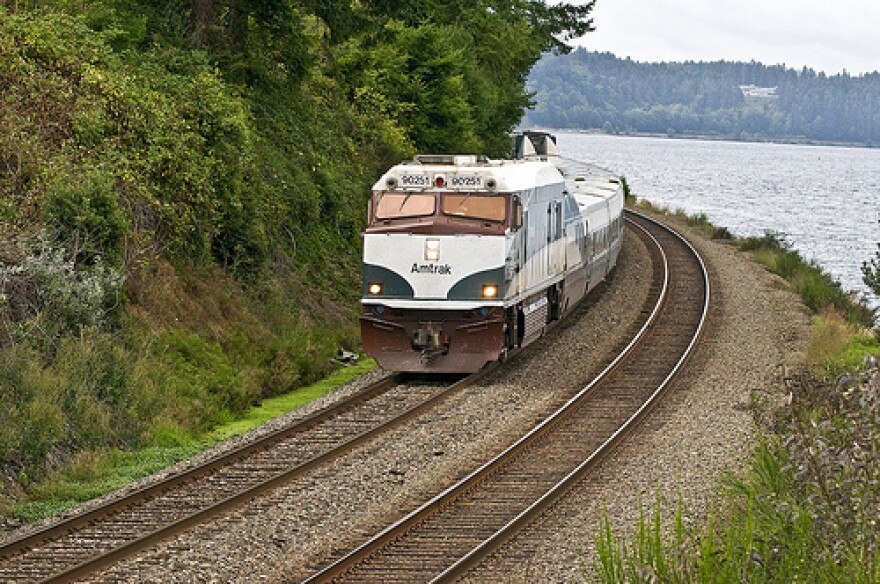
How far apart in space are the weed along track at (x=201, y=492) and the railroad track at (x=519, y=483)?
1901 millimetres

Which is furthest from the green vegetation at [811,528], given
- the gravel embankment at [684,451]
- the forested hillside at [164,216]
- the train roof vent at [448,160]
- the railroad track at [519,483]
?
the train roof vent at [448,160]

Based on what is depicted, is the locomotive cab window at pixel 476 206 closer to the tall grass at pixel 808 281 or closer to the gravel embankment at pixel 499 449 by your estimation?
the gravel embankment at pixel 499 449

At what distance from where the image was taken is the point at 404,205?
21.1 metres

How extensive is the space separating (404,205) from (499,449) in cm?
570

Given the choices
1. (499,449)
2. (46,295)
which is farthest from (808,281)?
(46,295)

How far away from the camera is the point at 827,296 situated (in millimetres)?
34594

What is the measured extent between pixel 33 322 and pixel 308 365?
6060 mm

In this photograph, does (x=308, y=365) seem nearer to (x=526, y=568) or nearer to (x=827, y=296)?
(x=526, y=568)

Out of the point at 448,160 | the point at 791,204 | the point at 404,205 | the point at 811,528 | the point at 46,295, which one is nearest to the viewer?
the point at 811,528

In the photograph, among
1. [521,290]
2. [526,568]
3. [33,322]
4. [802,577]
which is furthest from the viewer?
[521,290]

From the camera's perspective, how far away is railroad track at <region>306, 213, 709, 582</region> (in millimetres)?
12039

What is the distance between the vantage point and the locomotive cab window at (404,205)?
20984 millimetres

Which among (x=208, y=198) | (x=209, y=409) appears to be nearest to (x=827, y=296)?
(x=208, y=198)

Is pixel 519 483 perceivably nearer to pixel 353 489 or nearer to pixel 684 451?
pixel 353 489
